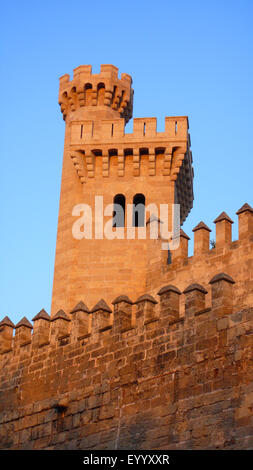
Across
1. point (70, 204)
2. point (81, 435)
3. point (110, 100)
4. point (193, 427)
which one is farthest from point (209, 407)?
point (110, 100)

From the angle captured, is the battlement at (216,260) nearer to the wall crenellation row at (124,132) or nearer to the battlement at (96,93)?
the wall crenellation row at (124,132)

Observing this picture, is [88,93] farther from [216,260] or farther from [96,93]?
[216,260]

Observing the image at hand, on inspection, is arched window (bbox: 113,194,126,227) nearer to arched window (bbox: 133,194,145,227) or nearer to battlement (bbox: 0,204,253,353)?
arched window (bbox: 133,194,145,227)

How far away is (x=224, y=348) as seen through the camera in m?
17.0

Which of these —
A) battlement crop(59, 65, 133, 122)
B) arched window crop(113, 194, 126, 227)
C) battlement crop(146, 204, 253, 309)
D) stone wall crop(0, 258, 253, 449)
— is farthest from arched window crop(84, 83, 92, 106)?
stone wall crop(0, 258, 253, 449)

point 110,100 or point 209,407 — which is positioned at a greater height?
point 110,100

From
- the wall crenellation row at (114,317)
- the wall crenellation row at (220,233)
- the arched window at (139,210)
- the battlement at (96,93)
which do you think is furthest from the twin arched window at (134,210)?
the battlement at (96,93)

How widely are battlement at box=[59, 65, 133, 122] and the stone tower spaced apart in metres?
0.04

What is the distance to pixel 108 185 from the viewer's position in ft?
88.0

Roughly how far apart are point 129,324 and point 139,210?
6976 mm

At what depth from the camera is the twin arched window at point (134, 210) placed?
85.9 ft

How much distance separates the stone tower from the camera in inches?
990

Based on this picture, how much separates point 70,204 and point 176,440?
37.4 ft
